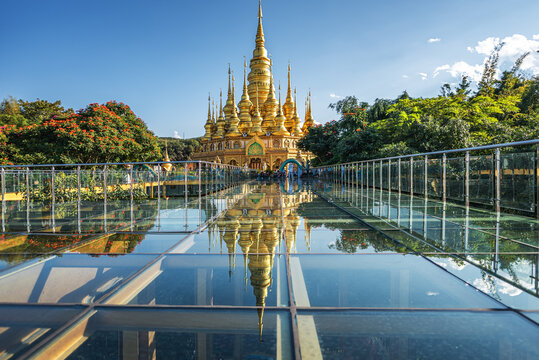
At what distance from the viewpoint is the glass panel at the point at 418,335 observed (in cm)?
136

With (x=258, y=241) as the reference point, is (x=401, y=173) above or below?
above

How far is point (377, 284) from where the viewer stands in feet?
6.84

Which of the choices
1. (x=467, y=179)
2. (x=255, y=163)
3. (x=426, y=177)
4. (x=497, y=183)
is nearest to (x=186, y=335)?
(x=497, y=183)

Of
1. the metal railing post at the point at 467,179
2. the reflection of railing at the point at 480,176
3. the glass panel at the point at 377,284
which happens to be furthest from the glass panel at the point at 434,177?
the glass panel at the point at 377,284

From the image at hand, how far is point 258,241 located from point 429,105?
20933 mm

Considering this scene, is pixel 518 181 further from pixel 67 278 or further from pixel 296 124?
pixel 296 124

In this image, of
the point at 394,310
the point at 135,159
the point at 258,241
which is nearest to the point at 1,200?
the point at 258,241

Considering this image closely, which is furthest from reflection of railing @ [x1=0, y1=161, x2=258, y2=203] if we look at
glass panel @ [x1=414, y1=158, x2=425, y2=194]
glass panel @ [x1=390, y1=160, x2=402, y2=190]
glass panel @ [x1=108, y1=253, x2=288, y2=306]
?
glass panel @ [x1=108, y1=253, x2=288, y2=306]

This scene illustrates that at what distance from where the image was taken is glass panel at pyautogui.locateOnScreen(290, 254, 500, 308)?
1812 millimetres

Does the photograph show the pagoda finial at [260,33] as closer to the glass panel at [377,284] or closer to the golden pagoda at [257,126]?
the golden pagoda at [257,126]

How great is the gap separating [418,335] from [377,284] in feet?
1.96

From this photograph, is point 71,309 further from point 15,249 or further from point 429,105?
point 429,105

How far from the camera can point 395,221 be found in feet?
14.9

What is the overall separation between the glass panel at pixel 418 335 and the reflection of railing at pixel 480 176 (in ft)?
12.3
